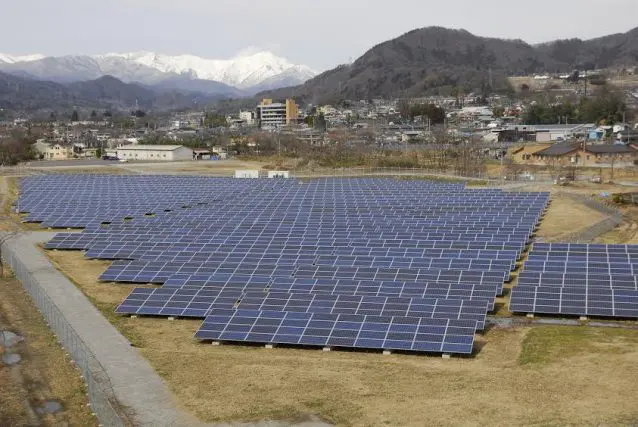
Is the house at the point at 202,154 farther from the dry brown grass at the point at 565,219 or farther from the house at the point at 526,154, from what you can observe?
the dry brown grass at the point at 565,219

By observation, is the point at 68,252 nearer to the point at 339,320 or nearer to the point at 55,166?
the point at 339,320

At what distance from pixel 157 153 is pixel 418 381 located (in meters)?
111

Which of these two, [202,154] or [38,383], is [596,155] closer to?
[202,154]

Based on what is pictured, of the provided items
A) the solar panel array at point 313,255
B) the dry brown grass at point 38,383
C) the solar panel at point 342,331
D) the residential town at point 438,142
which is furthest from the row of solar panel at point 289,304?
the residential town at point 438,142

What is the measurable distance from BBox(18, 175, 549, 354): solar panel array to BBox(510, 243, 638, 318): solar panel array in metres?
1.51

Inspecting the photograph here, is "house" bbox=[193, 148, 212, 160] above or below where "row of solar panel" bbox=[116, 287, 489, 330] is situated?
below

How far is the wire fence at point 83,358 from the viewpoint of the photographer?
20.8 m

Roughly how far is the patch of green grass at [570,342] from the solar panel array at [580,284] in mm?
1285

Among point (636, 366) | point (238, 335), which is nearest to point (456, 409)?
point (636, 366)

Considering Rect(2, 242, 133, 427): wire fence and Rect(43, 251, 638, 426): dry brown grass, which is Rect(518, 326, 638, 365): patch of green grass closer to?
Rect(43, 251, 638, 426): dry brown grass

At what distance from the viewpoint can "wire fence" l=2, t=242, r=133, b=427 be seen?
20.8m

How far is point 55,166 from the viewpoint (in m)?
116

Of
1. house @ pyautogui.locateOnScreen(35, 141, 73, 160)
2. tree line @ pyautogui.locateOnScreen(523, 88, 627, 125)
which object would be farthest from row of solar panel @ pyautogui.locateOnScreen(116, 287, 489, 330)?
tree line @ pyautogui.locateOnScreen(523, 88, 627, 125)

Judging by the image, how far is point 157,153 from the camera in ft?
425
